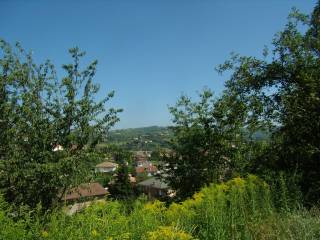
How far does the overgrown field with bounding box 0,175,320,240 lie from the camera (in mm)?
3520

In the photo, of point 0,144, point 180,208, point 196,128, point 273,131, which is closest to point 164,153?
point 196,128

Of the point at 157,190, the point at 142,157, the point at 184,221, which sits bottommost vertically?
the point at 142,157

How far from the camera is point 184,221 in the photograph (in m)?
4.59

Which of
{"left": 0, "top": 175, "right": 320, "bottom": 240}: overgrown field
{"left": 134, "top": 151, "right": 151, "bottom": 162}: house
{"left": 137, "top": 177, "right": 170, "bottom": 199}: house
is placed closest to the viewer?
{"left": 0, "top": 175, "right": 320, "bottom": 240}: overgrown field

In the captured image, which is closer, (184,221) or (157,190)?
(184,221)

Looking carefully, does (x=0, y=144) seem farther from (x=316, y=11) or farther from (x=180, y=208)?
(x=316, y=11)

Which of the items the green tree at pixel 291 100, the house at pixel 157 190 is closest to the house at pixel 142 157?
the house at pixel 157 190

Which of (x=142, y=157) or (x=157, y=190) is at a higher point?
(x=157, y=190)

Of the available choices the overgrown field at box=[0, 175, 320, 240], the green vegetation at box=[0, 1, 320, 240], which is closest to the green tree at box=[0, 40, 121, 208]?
the green vegetation at box=[0, 1, 320, 240]

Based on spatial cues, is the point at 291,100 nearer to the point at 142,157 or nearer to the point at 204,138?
the point at 204,138

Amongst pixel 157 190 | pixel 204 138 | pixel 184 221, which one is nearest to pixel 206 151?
pixel 204 138

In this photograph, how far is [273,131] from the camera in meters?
10.2

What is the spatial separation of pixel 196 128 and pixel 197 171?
1.45 m

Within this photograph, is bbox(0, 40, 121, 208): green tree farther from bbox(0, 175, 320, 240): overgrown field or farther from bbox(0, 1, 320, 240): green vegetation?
bbox(0, 175, 320, 240): overgrown field
